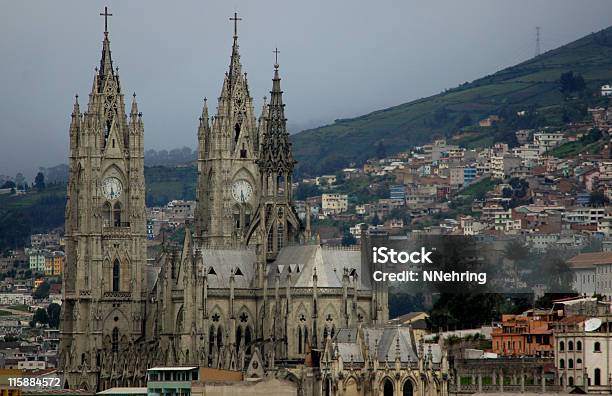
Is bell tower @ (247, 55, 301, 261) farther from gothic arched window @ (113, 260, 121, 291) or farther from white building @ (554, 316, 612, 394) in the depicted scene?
white building @ (554, 316, 612, 394)

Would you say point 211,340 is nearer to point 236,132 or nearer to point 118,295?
point 118,295

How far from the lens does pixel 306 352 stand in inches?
5177

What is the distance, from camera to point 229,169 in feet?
496

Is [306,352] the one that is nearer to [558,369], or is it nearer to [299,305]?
[299,305]

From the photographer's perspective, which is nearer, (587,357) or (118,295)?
(587,357)

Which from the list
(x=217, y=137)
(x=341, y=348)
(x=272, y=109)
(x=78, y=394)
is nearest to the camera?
(x=341, y=348)

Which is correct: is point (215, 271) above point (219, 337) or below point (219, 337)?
above

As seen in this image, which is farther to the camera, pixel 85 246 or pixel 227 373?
pixel 85 246

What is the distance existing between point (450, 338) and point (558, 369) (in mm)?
15568

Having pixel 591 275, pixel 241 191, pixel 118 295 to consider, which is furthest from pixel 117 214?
pixel 591 275

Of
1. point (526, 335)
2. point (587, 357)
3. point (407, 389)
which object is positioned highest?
point (526, 335)

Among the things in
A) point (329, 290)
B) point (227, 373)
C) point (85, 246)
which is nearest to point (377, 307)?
point (329, 290)

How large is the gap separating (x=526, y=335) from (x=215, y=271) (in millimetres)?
16415

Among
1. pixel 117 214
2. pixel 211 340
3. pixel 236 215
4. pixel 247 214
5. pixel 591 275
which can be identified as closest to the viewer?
pixel 211 340
